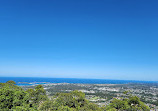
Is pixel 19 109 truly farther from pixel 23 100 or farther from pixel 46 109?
pixel 46 109

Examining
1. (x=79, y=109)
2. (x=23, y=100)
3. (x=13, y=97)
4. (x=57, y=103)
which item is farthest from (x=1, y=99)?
(x=79, y=109)

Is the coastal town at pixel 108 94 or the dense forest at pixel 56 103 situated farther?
the coastal town at pixel 108 94

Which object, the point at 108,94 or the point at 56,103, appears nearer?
the point at 56,103

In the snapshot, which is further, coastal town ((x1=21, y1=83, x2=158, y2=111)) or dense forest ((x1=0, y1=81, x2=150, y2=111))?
coastal town ((x1=21, y1=83, x2=158, y2=111))

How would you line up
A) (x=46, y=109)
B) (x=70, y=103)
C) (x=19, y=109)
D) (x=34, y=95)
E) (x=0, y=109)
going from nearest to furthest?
(x=19, y=109), (x=0, y=109), (x=46, y=109), (x=70, y=103), (x=34, y=95)

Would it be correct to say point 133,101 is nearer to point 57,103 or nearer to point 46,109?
point 57,103

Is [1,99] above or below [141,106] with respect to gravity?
above

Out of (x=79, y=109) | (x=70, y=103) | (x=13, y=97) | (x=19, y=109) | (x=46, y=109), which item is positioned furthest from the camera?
(x=70, y=103)

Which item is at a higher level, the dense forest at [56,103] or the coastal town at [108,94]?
the dense forest at [56,103]

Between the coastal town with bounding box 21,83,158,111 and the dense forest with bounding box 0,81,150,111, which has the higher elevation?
the dense forest with bounding box 0,81,150,111

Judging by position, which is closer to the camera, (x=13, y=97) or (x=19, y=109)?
(x=19, y=109)

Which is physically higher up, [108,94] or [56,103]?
[56,103]
